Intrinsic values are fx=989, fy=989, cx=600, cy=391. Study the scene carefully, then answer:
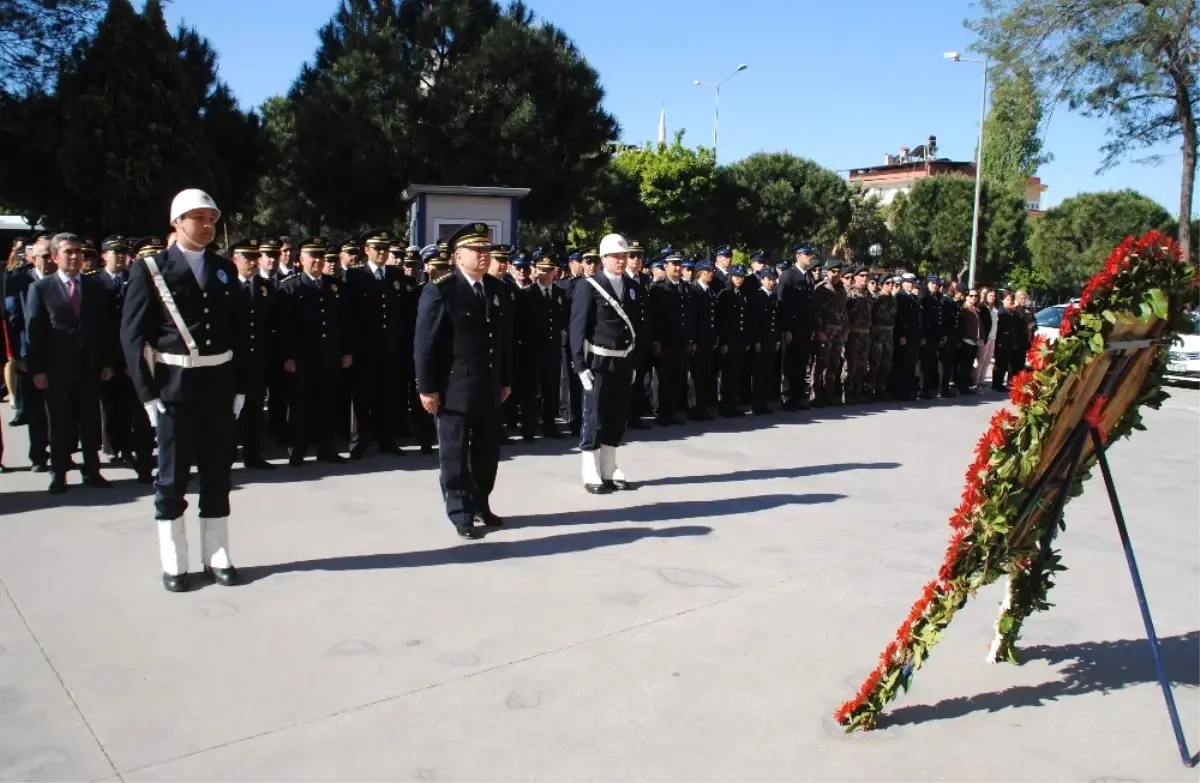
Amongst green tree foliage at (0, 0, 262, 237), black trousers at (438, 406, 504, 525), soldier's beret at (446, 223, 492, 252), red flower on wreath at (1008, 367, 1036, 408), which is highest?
green tree foliage at (0, 0, 262, 237)

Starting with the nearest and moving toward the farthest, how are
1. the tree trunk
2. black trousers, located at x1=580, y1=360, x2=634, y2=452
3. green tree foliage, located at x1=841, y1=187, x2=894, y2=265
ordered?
black trousers, located at x1=580, y1=360, x2=634, y2=452 < the tree trunk < green tree foliage, located at x1=841, y1=187, x2=894, y2=265

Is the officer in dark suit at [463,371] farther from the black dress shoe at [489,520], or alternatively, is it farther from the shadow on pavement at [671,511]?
the shadow on pavement at [671,511]

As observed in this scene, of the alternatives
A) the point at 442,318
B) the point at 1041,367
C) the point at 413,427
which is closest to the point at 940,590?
the point at 1041,367

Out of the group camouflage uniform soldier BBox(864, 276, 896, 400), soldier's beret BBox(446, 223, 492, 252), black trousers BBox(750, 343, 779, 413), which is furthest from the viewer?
camouflage uniform soldier BBox(864, 276, 896, 400)

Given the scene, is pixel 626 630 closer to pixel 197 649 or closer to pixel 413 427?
pixel 197 649

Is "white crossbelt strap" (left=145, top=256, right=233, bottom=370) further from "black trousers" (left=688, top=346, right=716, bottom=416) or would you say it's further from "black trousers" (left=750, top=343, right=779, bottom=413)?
"black trousers" (left=750, top=343, right=779, bottom=413)

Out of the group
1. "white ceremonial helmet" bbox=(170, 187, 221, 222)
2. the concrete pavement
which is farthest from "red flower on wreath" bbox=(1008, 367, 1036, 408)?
"white ceremonial helmet" bbox=(170, 187, 221, 222)

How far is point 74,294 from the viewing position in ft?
23.9

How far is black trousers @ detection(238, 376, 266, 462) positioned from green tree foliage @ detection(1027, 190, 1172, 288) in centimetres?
5132

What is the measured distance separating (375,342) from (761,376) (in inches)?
206

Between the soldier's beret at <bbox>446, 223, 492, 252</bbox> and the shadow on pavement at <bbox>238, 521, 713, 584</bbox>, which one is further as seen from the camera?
the soldier's beret at <bbox>446, 223, 492, 252</bbox>

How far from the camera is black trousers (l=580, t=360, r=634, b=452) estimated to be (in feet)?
24.5

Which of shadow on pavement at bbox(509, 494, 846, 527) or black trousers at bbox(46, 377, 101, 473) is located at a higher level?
black trousers at bbox(46, 377, 101, 473)

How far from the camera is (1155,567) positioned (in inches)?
240
